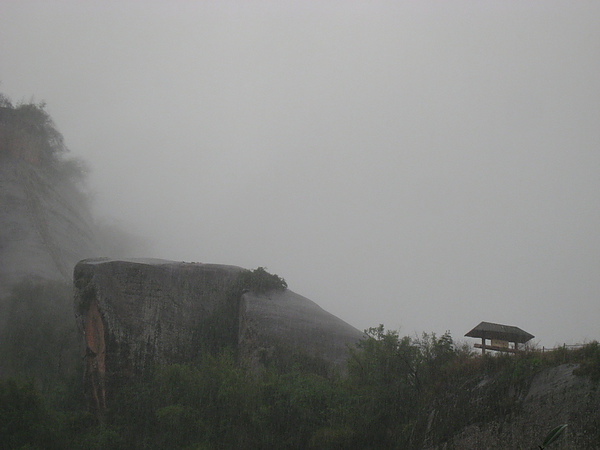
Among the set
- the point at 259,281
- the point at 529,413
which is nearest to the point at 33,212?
the point at 259,281

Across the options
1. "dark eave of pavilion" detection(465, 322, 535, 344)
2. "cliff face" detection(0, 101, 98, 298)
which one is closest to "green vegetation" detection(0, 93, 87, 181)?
"cliff face" detection(0, 101, 98, 298)

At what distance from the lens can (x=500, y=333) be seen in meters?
27.0

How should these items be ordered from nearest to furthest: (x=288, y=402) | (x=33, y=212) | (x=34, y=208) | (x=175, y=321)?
(x=288, y=402), (x=175, y=321), (x=33, y=212), (x=34, y=208)

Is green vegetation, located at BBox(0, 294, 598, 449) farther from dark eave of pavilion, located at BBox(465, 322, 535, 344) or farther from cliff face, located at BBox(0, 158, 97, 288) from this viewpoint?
cliff face, located at BBox(0, 158, 97, 288)

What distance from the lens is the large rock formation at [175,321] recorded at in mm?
35312

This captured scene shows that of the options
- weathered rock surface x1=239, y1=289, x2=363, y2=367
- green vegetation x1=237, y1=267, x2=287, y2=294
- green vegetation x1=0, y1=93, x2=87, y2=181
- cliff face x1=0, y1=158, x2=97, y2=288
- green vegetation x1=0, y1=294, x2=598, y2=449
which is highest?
green vegetation x1=0, y1=93, x2=87, y2=181

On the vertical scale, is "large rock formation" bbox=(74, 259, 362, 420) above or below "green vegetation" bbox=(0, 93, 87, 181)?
below

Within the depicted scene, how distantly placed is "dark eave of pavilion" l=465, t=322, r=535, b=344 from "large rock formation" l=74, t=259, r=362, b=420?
37.5ft

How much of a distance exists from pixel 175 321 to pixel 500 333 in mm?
20458

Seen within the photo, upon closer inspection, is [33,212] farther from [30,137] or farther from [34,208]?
[30,137]

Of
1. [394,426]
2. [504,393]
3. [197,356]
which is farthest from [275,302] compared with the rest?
[504,393]

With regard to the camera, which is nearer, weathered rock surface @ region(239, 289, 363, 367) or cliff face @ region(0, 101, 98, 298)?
weathered rock surface @ region(239, 289, 363, 367)

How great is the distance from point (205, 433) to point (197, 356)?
8165 mm

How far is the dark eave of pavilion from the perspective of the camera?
1059 inches
